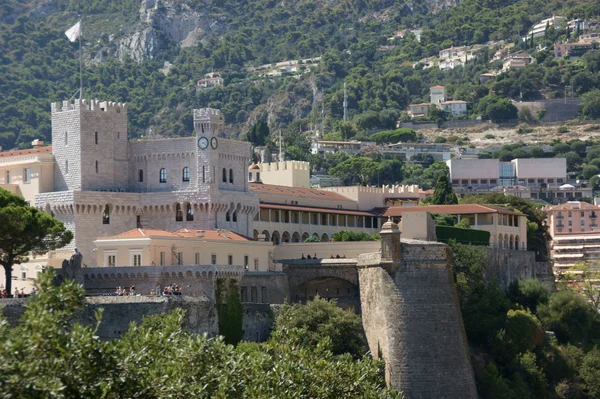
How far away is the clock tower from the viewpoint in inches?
3538

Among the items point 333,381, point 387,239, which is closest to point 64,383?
point 333,381

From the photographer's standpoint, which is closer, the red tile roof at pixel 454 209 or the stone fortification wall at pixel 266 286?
the stone fortification wall at pixel 266 286

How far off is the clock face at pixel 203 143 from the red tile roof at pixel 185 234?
484 cm

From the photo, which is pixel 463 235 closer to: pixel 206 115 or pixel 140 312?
pixel 206 115

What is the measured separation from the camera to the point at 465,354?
81.9 m

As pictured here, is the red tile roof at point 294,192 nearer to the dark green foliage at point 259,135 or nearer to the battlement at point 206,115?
the battlement at point 206,115

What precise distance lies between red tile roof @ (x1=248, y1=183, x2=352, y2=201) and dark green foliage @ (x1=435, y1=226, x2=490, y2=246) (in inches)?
Answer: 515

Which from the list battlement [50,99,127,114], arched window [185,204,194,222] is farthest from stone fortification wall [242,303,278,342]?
battlement [50,99,127,114]

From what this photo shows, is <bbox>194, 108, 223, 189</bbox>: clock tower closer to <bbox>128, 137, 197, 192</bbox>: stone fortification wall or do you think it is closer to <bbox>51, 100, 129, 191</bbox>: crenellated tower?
<bbox>128, 137, 197, 192</bbox>: stone fortification wall

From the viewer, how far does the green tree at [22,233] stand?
250ft

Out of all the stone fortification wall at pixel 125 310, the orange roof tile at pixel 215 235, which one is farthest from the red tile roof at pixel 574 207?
the stone fortification wall at pixel 125 310

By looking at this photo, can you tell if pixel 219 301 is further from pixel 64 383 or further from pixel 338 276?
pixel 64 383

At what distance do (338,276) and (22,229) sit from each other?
67.7 feet

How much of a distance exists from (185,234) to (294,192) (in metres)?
25.4
